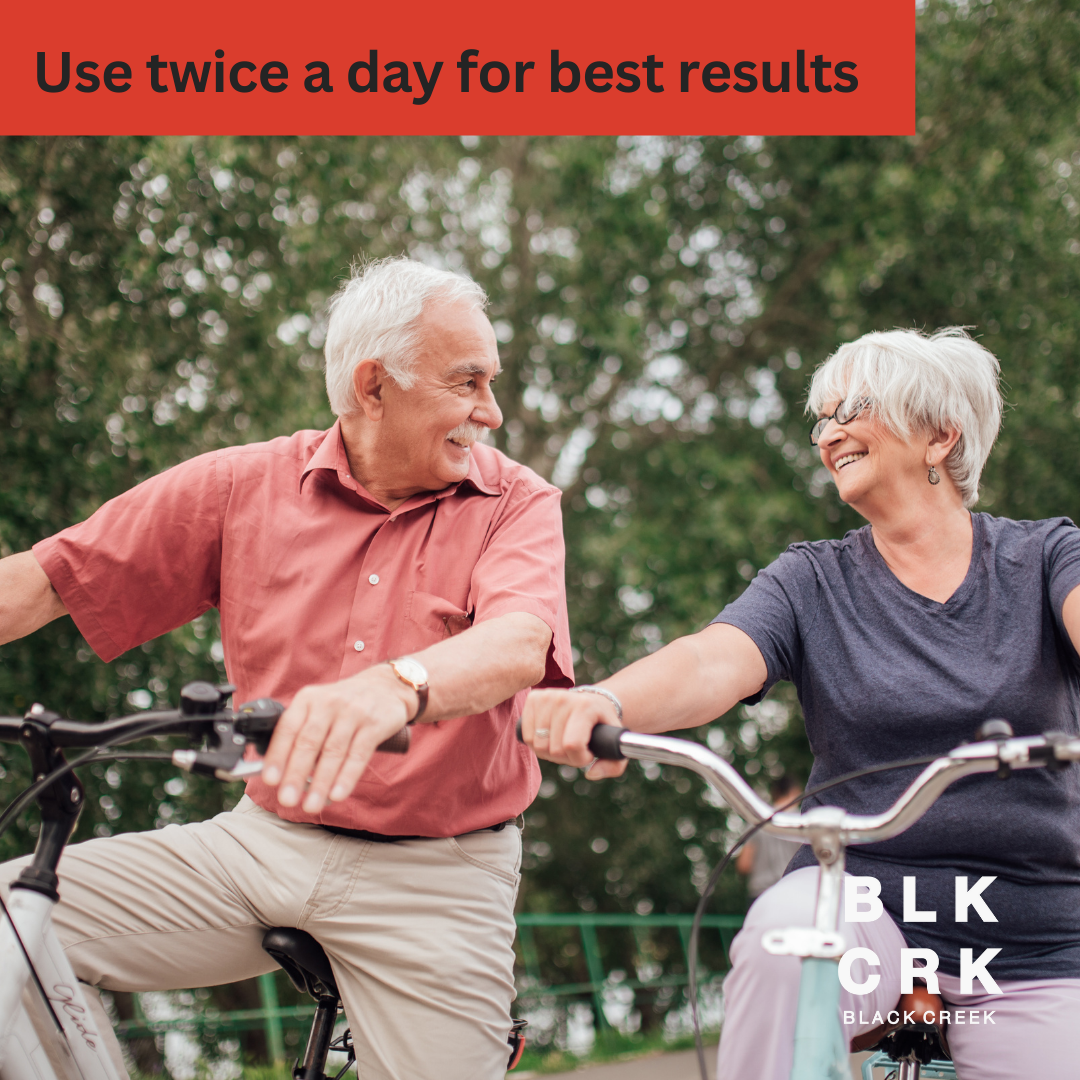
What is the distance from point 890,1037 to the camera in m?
1.87

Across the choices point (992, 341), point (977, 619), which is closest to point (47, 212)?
point (977, 619)

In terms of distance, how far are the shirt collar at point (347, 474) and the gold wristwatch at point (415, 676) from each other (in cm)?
61

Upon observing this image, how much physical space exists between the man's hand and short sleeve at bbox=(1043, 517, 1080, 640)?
1.18 meters

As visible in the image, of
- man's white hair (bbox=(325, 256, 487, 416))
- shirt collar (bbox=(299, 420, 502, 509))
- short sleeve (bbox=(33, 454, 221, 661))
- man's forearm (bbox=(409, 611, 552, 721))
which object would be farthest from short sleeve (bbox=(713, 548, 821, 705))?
short sleeve (bbox=(33, 454, 221, 661))

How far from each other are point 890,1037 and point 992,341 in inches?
302

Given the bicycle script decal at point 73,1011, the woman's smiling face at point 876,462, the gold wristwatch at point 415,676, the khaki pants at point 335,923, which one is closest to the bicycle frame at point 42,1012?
the bicycle script decal at point 73,1011

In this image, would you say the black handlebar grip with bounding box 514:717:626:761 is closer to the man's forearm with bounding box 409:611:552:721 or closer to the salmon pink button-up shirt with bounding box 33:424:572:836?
the man's forearm with bounding box 409:611:552:721

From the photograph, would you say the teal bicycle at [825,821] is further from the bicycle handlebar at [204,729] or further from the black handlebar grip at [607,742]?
the bicycle handlebar at [204,729]

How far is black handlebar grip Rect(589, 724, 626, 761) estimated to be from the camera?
1.50m

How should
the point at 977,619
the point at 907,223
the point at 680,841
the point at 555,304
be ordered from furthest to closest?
the point at 680,841 < the point at 555,304 < the point at 907,223 < the point at 977,619

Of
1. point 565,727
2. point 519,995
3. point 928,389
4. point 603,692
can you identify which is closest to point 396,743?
point 565,727

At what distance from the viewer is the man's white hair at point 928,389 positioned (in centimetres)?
218

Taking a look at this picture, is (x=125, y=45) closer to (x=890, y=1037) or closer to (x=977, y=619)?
(x=977, y=619)

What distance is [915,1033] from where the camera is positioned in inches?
72.5
